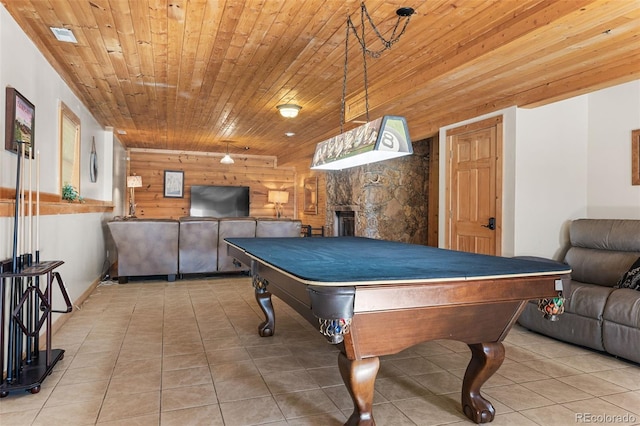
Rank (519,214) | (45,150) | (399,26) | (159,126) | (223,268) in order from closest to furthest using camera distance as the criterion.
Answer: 1. (399,26)
2. (45,150)
3. (519,214)
4. (223,268)
5. (159,126)

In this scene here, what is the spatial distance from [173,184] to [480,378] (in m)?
8.91

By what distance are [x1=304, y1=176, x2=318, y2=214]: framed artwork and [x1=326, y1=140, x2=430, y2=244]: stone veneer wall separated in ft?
6.57

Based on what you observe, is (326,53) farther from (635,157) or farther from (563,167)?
(635,157)

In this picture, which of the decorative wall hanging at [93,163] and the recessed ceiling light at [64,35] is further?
the decorative wall hanging at [93,163]

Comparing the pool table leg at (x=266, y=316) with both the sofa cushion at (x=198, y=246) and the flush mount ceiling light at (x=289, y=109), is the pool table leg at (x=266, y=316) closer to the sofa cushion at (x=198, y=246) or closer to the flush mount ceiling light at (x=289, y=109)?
the flush mount ceiling light at (x=289, y=109)

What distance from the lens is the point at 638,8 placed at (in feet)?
7.59

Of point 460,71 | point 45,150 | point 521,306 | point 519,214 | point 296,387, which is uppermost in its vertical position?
point 460,71

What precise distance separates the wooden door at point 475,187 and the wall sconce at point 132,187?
6.46 m

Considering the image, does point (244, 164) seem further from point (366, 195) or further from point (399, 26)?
point (399, 26)

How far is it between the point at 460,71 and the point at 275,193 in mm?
6958

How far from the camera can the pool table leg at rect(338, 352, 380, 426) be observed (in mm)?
1702

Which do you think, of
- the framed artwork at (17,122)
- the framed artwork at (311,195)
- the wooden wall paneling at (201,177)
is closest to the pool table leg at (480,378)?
the framed artwork at (17,122)

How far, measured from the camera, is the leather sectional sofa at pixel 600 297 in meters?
2.83

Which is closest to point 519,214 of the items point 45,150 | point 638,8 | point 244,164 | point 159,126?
point 638,8
